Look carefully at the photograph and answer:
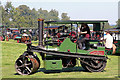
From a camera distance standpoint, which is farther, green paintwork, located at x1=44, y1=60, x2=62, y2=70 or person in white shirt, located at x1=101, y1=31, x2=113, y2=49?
person in white shirt, located at x1=101, y1=31, x2=113, y2=49

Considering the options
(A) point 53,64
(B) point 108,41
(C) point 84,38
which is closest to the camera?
(A) point 53,64

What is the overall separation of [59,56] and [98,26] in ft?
8.94

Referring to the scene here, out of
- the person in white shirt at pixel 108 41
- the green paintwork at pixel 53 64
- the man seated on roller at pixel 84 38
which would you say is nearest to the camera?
the green paintwork at pixel 53 64

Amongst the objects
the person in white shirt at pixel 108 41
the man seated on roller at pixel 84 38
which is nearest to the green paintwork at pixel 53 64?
the man seated on roller at pixel 84 38

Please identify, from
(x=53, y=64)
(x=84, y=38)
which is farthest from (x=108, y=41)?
(x=53, y=64)

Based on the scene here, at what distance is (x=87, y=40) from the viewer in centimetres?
1196

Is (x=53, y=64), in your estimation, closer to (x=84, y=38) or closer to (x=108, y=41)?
(x=84, y=38)

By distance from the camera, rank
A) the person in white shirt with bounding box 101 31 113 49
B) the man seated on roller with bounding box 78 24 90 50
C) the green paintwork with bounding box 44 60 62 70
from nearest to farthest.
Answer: the green paintwork with bounding box 44 60 62 70 < the man seated on roller with bounding box 78 24 90 50 < the person in white shirt with bounding box 101 31 113 49

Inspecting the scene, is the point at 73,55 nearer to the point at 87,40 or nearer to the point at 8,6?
the point at 87,40

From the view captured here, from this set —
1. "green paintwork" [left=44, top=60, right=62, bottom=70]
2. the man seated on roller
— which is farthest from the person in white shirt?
"green paintwork" [left=44, top=60, right=62, bottom=70]

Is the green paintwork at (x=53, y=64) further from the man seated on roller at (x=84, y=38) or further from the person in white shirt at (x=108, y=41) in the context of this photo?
the person in white shirt at (x=108, y=41)

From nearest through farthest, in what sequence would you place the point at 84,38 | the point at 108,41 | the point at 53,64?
the point at 53,64 → the point at 84,38 → the point at 108,41

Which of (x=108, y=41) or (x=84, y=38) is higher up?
(x=84, y=38)

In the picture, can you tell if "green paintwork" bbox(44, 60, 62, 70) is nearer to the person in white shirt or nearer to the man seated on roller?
the man seated on roller
